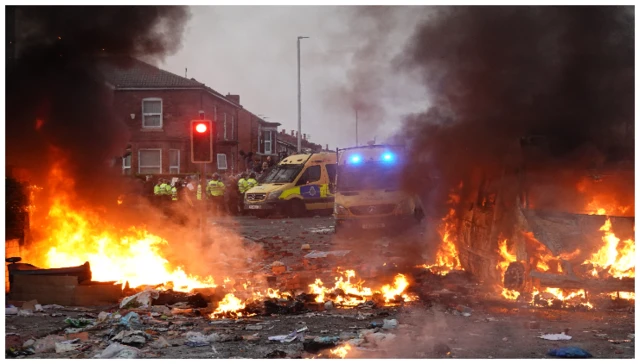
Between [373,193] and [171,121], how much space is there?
16053 millimetres

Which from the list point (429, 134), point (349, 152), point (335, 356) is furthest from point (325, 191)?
point (335, 356)

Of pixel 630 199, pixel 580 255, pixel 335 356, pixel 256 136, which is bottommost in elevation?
pixel 335 356

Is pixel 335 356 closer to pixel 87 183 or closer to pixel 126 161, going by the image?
pixel 87 183

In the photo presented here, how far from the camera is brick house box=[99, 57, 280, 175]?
2567 cm

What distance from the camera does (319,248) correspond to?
487 inches

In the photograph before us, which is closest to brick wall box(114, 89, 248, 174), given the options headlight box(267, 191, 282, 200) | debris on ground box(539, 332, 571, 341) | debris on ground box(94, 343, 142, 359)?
headlight box(267, 191, 282, 200)

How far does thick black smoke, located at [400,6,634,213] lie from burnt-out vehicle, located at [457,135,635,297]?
0.87 feet

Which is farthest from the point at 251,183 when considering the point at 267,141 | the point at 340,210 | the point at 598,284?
the point at 598,284

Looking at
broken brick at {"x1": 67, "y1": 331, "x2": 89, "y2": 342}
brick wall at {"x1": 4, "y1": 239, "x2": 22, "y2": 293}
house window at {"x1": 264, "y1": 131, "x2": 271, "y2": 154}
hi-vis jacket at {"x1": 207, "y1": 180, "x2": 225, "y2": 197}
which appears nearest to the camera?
broken brick at {"x1": 67, "y1": 331, "x2": 89, "y2": 342}

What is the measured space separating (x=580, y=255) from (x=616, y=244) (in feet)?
1.62

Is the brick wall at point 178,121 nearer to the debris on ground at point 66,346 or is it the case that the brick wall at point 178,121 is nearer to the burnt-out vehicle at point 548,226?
the burnt-out vehicle at point 548,226

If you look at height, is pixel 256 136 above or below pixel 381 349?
above

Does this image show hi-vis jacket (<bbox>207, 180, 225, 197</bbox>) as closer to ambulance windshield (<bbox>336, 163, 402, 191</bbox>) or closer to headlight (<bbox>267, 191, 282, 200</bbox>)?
headlight (<bbox>267, 191, 282, 200</bbox>)

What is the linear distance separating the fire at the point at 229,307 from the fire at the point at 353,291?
3.31 ft
